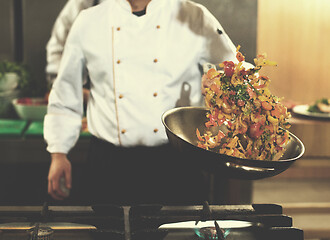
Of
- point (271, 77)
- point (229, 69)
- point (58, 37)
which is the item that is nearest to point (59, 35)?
point (58, 37)

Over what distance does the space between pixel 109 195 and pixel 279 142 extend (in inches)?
30.2

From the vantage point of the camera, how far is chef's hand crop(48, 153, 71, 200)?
1542mm

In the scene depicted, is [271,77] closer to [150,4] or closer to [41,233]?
[150,4]

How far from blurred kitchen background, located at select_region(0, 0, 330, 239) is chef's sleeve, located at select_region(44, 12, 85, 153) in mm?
419

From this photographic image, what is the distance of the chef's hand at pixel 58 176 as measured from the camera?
1542 mm

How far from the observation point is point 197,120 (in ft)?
4.31

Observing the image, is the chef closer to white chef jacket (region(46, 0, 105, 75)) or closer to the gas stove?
the gas stove

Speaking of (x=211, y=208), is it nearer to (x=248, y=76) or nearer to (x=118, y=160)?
(x=248, y=76)

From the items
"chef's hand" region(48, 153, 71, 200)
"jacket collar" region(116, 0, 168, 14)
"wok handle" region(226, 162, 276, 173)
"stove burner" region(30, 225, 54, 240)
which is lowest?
"chef's hand" region(48, 153, 71, 200)

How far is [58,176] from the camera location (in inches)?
60.9

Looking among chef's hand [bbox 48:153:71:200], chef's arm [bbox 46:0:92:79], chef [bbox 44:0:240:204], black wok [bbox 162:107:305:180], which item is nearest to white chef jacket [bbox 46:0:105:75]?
chef's arm [bbox 46:0:92:79]

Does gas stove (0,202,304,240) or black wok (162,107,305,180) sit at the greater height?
black wok (162,107,305,180)

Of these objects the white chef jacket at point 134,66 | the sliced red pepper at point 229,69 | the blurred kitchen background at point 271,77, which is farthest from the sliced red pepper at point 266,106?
the blurred kitchen background at point 271,77

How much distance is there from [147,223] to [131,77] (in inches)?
22.8
